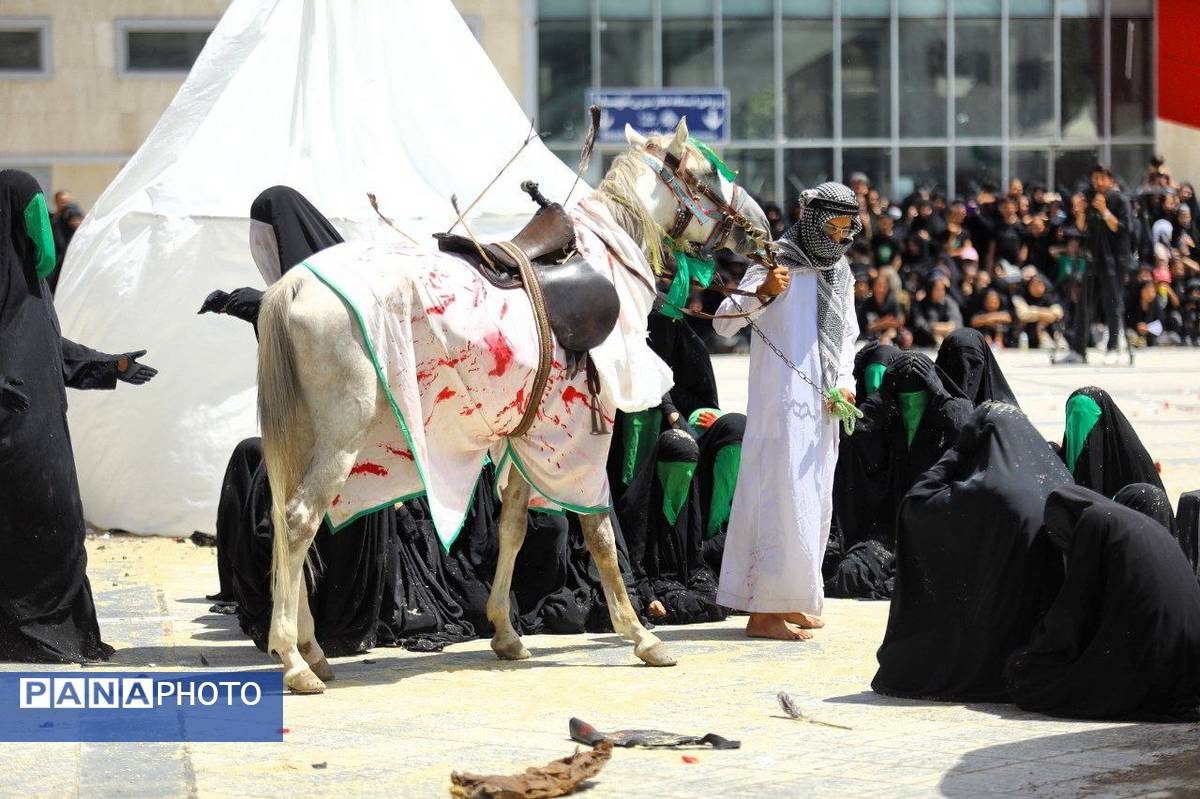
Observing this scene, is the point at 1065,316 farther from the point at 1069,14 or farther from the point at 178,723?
the point at 178,723

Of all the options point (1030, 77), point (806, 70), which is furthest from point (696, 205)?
point (1030, 77)

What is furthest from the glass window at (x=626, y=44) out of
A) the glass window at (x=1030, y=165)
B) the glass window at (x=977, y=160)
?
the glass window at (x=1030, y=165)

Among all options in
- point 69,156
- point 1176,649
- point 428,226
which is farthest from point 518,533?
point 69,156

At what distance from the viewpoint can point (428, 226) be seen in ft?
34.6

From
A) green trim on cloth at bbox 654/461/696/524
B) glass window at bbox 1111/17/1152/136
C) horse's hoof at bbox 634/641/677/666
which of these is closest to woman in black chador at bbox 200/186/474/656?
horse's hoof at bbox 634/641/677/666

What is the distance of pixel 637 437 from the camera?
7.96 metres

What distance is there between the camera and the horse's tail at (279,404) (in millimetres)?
6199

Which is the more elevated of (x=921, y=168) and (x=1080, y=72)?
(x=1080, y=72)

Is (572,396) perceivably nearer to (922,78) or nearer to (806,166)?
(806,166)

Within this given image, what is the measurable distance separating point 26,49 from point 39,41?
0.22 meters

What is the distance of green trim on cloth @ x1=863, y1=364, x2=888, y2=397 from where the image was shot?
29.3 ft

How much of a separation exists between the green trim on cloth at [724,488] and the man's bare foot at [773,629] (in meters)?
0.80

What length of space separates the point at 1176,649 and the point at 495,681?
7.69 feet

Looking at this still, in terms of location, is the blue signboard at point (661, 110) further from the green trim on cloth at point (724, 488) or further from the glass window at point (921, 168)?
the green trim on cloth at point (724, 488)
